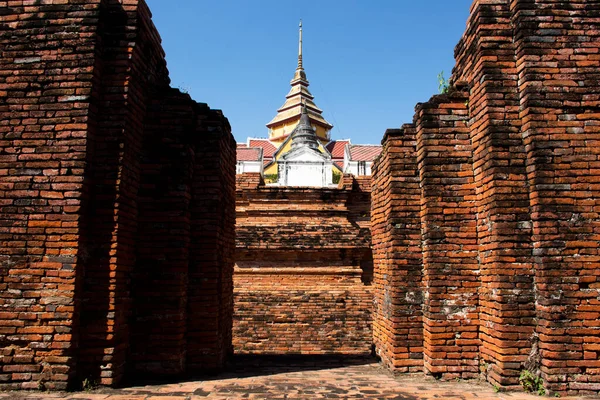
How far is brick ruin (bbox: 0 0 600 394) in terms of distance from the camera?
5301 mm

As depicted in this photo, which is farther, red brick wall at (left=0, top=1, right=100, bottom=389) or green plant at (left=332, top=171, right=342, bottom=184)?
green plant at (left=332, top=171, right=342, bottom=184)

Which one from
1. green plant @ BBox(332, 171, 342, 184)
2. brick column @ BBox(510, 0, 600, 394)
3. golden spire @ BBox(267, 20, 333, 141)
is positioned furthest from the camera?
golden spire @ BBox(267, 20, 333, 141)

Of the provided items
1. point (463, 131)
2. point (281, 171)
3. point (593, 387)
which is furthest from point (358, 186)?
point (281, 171)

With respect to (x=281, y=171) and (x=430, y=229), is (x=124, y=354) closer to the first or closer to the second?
(x=430, y=229)

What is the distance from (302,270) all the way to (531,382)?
782 centimetres

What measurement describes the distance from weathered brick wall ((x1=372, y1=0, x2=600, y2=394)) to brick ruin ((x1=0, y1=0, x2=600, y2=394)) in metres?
0.02

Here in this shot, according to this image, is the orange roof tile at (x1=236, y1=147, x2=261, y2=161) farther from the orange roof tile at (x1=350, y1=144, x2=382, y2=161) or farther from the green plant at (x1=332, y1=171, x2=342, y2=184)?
the orange roof tile at (x1=350, y1=144, x2=382, y2=161)

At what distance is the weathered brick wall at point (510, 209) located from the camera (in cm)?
530

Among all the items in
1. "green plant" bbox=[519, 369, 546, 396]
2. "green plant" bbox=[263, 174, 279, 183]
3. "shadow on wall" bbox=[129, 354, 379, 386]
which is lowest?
"shadow on wall" bbox=[129, 354, 379, 386]

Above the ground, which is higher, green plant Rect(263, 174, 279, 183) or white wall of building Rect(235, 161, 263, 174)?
white wall of building Rect(235, 161, 263, 174)

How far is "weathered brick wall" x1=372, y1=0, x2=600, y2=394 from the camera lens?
17.4 feet

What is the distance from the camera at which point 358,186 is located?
1403cm

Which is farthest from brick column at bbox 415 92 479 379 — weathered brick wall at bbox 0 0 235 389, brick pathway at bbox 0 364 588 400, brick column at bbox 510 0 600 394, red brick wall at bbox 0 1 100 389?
red brick wall at bbox 0 1 100 389

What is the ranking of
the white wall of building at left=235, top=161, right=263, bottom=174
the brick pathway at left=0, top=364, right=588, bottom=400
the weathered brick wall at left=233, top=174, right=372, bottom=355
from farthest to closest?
the white wall of building at left=235, top=161, right=263, bottom=174
the weathered brick wall at left=233, top=174, right=372, bottom=355
the brick pathway at left=0, top=364, right=588, bottom=400
